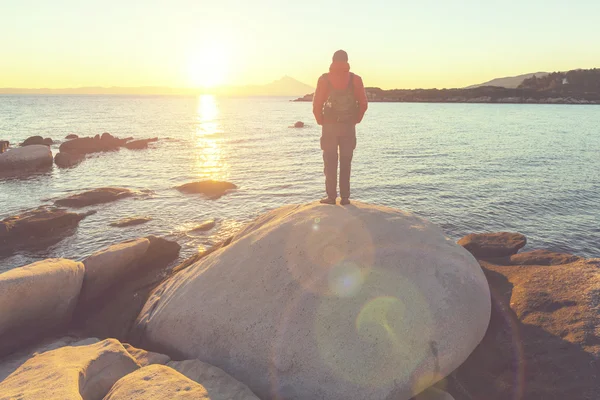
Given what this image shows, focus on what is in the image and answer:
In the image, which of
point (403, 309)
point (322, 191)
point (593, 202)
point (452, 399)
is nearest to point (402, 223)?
point (403, 309)

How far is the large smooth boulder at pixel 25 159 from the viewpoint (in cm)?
2658

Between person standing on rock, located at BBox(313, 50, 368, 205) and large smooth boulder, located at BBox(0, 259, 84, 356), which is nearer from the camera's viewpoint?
large smooth boulder, located at BBox(0, 259, 84, 356)

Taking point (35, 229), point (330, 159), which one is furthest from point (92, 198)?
point (330, 159)

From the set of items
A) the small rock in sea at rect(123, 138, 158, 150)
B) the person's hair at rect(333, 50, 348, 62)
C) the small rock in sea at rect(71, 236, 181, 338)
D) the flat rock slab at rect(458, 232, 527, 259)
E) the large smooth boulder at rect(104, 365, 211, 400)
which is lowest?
the small rock in sea at rect(71, 236, 181, 338)

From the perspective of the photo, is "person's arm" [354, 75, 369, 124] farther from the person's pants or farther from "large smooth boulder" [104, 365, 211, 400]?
"large smooth boulder" [104, 365, 211, 400]

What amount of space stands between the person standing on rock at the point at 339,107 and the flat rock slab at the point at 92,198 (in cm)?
1475

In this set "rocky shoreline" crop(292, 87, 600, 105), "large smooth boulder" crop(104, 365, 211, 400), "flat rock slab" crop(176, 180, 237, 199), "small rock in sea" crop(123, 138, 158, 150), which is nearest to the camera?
"large smooth boulder" crop(104, 365, 211, 400)

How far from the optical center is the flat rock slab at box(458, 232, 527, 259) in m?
10.0

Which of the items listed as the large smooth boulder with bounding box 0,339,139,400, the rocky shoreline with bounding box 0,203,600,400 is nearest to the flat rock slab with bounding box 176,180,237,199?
the rocky shoreline with bounding box 0,203,600,400

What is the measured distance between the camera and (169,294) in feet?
24.9

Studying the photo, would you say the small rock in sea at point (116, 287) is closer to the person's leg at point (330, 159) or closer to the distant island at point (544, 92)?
the person's leg at point (330, 159)

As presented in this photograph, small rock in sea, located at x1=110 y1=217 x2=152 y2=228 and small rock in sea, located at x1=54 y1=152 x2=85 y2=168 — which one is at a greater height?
small rock in sea, located at x1=54 y1=152 x2=85 y2=168

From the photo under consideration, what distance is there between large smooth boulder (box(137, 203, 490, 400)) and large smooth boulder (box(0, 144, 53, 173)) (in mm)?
26960

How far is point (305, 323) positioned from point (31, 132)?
2525 inches
